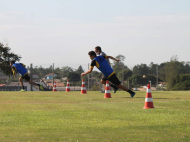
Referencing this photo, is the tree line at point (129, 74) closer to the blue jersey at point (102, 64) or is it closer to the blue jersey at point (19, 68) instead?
the blue jersey at point (19, 68)

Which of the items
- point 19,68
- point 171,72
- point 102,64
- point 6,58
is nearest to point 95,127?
point 102,64

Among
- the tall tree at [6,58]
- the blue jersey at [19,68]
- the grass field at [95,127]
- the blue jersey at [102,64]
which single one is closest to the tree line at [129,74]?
the tall tree at [6,58]

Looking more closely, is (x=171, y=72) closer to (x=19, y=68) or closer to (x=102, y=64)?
(x=19, y=68)

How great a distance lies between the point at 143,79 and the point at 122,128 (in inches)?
1223

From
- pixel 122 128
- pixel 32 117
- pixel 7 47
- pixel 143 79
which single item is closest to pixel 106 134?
pixel 122 128

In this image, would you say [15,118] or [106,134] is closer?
[106,134]

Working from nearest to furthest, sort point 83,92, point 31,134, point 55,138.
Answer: point 55,138 < point 31,134 < point 83,92

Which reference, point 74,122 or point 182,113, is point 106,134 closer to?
point 74,122

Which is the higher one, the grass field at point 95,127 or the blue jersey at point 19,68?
the blue jersey at point 19,68

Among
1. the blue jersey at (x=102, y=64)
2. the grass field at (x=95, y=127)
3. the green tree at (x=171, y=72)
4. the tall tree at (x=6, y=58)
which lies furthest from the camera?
the green tree at (x=171, y=72)

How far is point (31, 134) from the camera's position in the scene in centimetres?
676

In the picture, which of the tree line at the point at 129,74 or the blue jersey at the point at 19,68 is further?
the tree line at the point at 129,74

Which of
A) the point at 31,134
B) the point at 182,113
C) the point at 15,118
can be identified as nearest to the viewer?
the point at 31,134

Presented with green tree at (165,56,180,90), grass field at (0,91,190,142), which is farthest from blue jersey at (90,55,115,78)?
green tree at (165,56,180,90)
